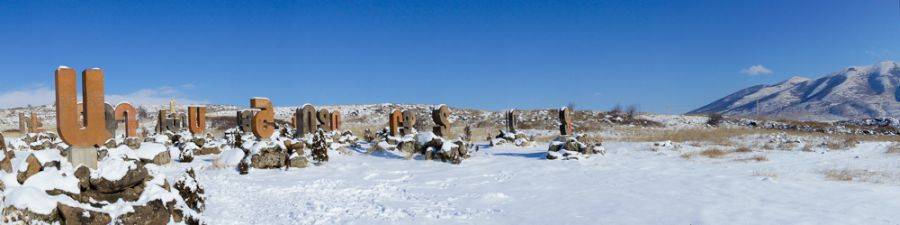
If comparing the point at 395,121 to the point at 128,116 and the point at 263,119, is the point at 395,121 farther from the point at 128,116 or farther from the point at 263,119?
the point at 128,116

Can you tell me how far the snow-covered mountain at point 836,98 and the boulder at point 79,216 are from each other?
4980 inches

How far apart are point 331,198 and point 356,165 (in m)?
6.01

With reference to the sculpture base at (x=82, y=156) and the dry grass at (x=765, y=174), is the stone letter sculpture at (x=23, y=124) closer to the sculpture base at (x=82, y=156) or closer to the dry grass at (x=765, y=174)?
the sculpture base at (x=82, y=156)

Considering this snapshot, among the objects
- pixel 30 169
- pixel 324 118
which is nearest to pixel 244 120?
pixel 324 118

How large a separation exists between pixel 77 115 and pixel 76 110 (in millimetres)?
79

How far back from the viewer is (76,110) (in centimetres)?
836

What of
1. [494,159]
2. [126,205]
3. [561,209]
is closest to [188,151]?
[494,159]

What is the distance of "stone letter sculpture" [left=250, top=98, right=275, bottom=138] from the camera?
1692 cm

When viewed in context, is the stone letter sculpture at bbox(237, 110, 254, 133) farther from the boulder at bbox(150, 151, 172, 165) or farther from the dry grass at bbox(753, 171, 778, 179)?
the dry grass at bbox(753, 171, 778, 179)

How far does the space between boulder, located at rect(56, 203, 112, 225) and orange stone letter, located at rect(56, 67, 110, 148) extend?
2735mm

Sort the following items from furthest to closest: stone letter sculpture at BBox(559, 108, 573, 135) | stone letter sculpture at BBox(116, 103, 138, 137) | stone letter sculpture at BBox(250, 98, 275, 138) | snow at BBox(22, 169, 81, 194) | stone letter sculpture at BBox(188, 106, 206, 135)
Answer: stone letter sculpture at BBox(188, 106, 206, 135) < stone letter sculpture at BBox(559, 108, 573, 135) < stone letter sculpture at BBox(116, 103, 138, 137) < stone letter sculpture at BBox(250, 98, 275, 138) < snow at BBox(22, 169, 81, 194)

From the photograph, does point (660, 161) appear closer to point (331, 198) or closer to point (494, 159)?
point (494, 159)

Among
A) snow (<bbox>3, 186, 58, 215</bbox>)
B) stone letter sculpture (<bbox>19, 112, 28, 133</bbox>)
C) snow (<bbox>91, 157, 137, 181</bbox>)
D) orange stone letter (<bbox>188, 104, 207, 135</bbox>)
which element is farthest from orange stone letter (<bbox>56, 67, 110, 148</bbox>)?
stone letter sculpture (<bbox>19, 112, 28, 133</bbox>)

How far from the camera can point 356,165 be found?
16234 millimetres
